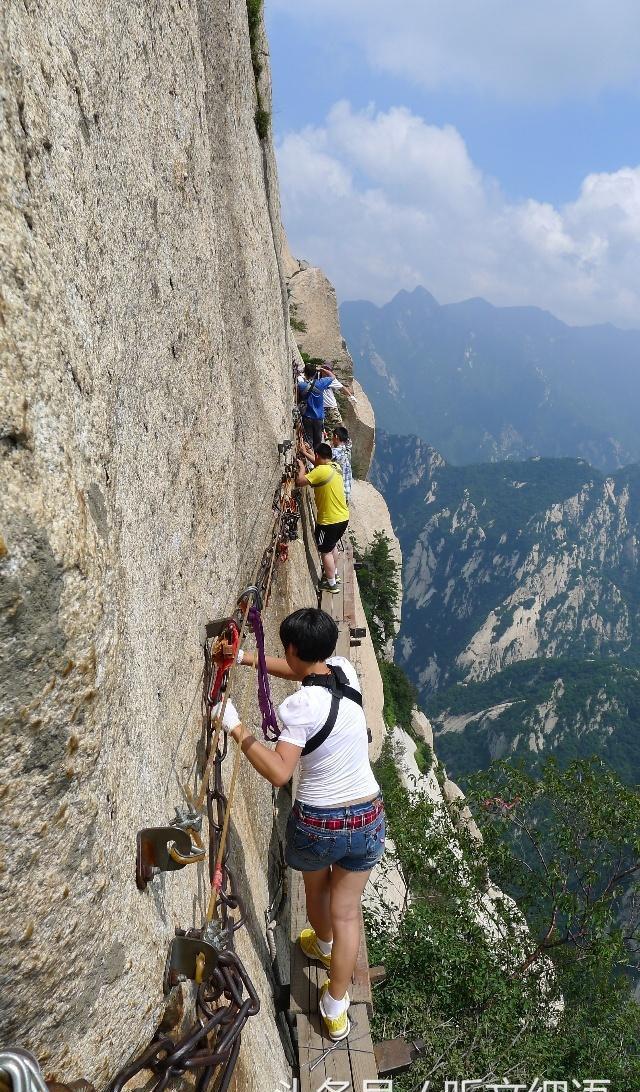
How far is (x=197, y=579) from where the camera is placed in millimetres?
4863

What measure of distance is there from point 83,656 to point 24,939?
38.6 inches

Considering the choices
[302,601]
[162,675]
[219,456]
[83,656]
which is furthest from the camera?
[302,601]

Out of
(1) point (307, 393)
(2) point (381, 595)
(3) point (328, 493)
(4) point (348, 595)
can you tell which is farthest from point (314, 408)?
(2) point (381, 595)

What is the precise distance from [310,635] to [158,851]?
1.79m

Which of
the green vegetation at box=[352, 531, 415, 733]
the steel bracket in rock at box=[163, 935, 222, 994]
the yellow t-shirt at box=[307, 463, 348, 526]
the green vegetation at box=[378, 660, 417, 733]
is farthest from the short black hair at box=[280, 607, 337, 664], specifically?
the green vegetation at box=[378, 660, 417, 733]

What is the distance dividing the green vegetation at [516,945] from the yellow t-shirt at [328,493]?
768 centimetres

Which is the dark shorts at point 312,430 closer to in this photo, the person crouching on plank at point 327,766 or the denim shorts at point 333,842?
the person crouching on plank at point 327,766

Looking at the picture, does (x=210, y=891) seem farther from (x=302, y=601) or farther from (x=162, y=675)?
(x=302, y=601)

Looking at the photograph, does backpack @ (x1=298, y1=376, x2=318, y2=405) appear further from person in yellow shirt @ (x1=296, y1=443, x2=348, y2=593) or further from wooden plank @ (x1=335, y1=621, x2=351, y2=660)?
wooden plank @ (x1=335, y1=621, x2=351, y2=660)

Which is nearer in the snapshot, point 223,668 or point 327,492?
point 223,668

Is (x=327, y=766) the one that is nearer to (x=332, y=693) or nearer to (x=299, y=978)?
(x=332, y=693)

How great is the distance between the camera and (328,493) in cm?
1021

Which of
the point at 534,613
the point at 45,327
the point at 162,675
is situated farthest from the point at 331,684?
the point at 534,613

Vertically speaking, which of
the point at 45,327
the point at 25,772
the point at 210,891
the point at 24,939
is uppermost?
the point at 45,327
